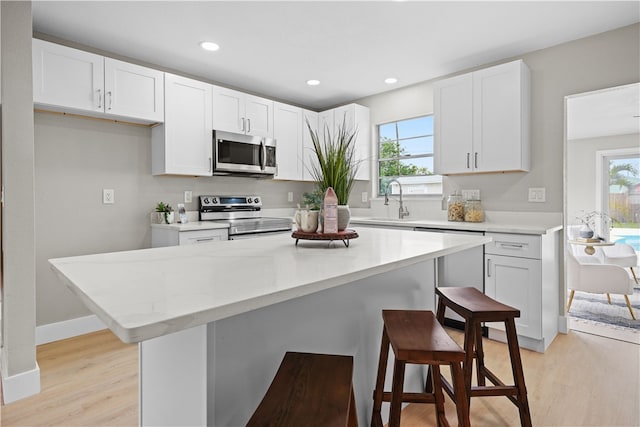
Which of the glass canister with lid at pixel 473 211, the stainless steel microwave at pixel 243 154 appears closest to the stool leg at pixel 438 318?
the glass canister with lid at pixel 473 211

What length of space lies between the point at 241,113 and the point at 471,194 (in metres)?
2.46

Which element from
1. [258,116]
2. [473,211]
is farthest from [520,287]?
[258,116]

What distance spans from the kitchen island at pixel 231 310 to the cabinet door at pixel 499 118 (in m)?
1.84

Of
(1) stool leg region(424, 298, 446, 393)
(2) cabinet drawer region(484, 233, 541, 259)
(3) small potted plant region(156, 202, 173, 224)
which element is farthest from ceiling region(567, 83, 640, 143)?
(3) small potted plant region(156, 202, 173, 224)

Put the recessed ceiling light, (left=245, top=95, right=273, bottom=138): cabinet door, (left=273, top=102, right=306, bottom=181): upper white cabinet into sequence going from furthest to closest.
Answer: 1. (left=273, top=102, right=306, bottom=181): upper white cabinet
2. (left=245, top=95, right=273, bottom=138): cabinet door
3. the recessed ceiling light

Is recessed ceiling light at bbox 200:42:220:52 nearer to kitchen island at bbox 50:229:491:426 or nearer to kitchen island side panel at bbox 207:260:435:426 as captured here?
kitchen island at bbox 50:229:491:426

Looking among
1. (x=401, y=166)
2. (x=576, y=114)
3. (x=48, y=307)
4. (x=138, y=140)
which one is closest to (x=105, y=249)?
(x=48, y=307)

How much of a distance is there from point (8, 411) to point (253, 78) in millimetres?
3208

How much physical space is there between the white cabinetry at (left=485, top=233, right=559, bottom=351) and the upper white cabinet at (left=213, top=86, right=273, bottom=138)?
2540 millimetres

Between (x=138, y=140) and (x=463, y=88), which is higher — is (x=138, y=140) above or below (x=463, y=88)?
below

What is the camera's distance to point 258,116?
12.5ft

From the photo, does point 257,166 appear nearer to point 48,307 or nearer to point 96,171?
point 96,171

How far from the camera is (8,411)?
72.4 inches

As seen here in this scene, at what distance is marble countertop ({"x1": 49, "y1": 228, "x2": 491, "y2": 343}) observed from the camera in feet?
2.10
